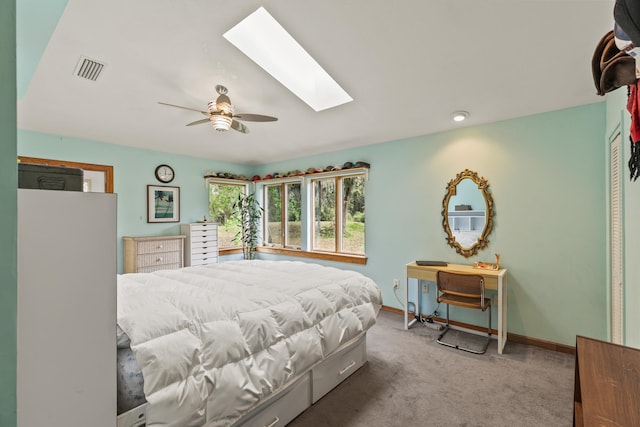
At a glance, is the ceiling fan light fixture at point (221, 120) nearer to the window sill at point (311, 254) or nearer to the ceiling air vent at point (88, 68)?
the ceiling air vent at point (88, 68)

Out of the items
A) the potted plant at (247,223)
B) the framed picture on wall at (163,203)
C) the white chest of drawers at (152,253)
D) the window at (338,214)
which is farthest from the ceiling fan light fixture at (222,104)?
the potted plant at (247,223)

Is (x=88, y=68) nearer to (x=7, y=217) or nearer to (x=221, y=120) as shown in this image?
(x=221, y=120)

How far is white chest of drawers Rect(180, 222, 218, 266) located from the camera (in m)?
4.61

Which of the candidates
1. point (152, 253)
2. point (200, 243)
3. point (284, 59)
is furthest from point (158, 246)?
point (284, 59)

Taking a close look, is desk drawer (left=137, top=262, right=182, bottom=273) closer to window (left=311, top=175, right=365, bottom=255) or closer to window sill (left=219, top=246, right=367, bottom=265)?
window sill (left=219, top=246, right=367, bottom=265)

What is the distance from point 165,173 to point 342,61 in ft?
11.7

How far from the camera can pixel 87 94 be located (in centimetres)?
286

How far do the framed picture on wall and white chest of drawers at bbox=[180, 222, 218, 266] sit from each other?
0.87ft

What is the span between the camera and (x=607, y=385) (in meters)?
0.98

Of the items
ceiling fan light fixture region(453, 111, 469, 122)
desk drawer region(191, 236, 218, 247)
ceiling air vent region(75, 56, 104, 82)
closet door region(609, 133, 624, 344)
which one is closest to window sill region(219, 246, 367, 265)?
desk drawer region(191, 236, 218, 247)

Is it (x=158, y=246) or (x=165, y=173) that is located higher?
(x=165, y=173)

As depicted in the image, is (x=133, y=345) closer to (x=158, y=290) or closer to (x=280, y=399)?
(x=158, y=290)

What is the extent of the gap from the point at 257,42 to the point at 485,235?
3.16 meters

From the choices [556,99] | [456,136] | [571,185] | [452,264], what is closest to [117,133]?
[456,136]
